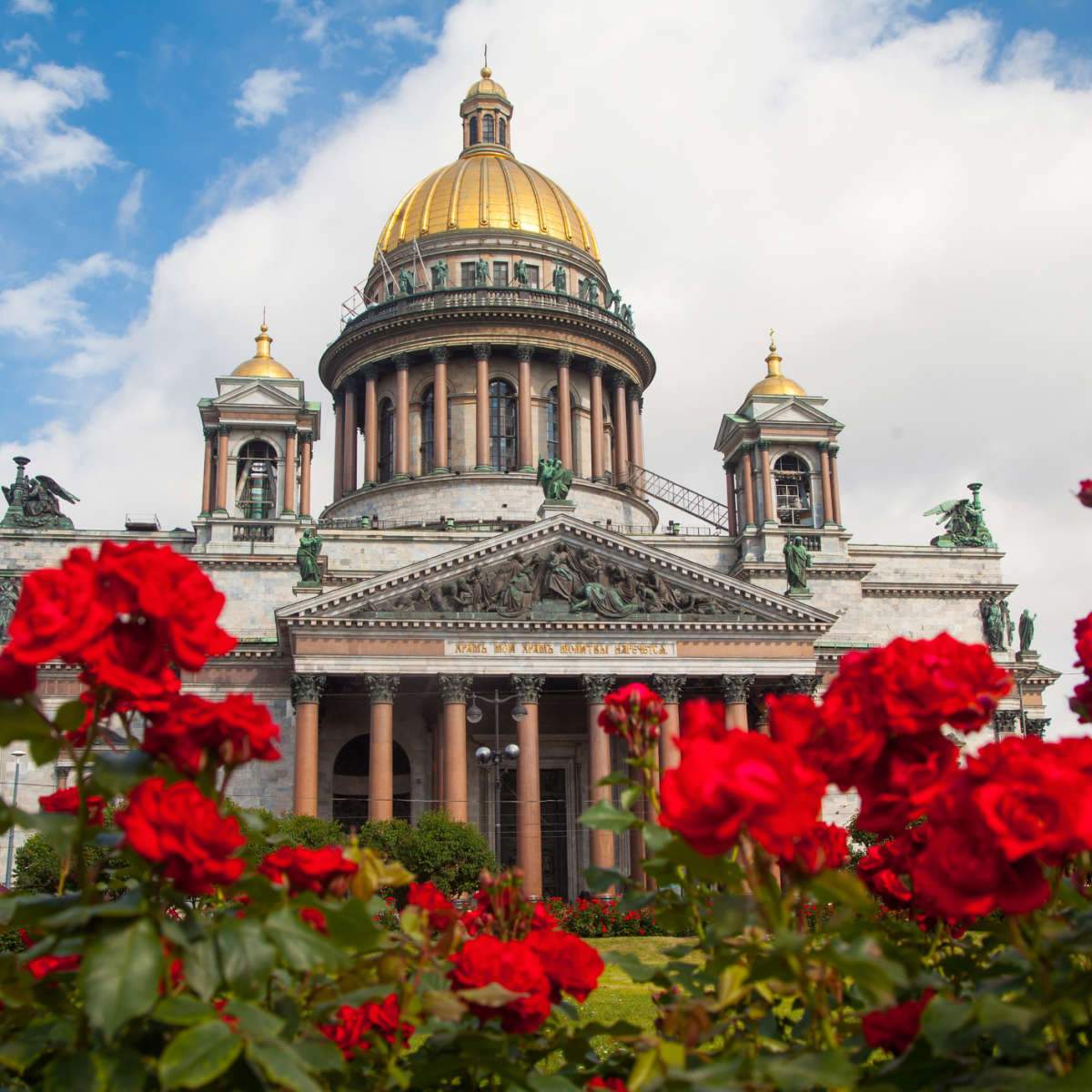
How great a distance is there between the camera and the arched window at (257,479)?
169 feet

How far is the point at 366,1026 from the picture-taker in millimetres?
4637

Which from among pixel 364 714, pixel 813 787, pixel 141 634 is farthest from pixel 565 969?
pixel 364 714

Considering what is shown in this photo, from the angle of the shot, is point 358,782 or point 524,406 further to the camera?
point 524,406

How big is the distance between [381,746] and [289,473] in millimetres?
14593

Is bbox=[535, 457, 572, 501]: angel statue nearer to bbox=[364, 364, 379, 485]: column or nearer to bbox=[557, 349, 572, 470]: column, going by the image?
bbox=[557, 349, 572, 470]: column

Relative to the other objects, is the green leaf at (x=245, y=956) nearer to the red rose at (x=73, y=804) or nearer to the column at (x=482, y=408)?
the red rose at (x=73, y=804)

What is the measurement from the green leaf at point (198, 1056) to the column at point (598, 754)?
3356 centimetres

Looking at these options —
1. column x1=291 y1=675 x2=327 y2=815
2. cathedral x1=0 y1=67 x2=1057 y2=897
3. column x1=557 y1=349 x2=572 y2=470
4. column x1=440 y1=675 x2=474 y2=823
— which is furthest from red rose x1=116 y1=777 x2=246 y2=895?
column x1=557 y1=349 x2=572 y2=470

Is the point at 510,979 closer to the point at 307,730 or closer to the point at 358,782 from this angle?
the point at 307,730

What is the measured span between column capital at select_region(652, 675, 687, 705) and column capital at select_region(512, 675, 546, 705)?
12.2ft

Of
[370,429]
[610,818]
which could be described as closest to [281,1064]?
[610,818]

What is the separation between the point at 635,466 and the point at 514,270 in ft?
35.9

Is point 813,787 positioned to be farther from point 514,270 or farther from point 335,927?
point 514,270

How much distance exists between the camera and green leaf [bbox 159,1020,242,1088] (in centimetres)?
332
